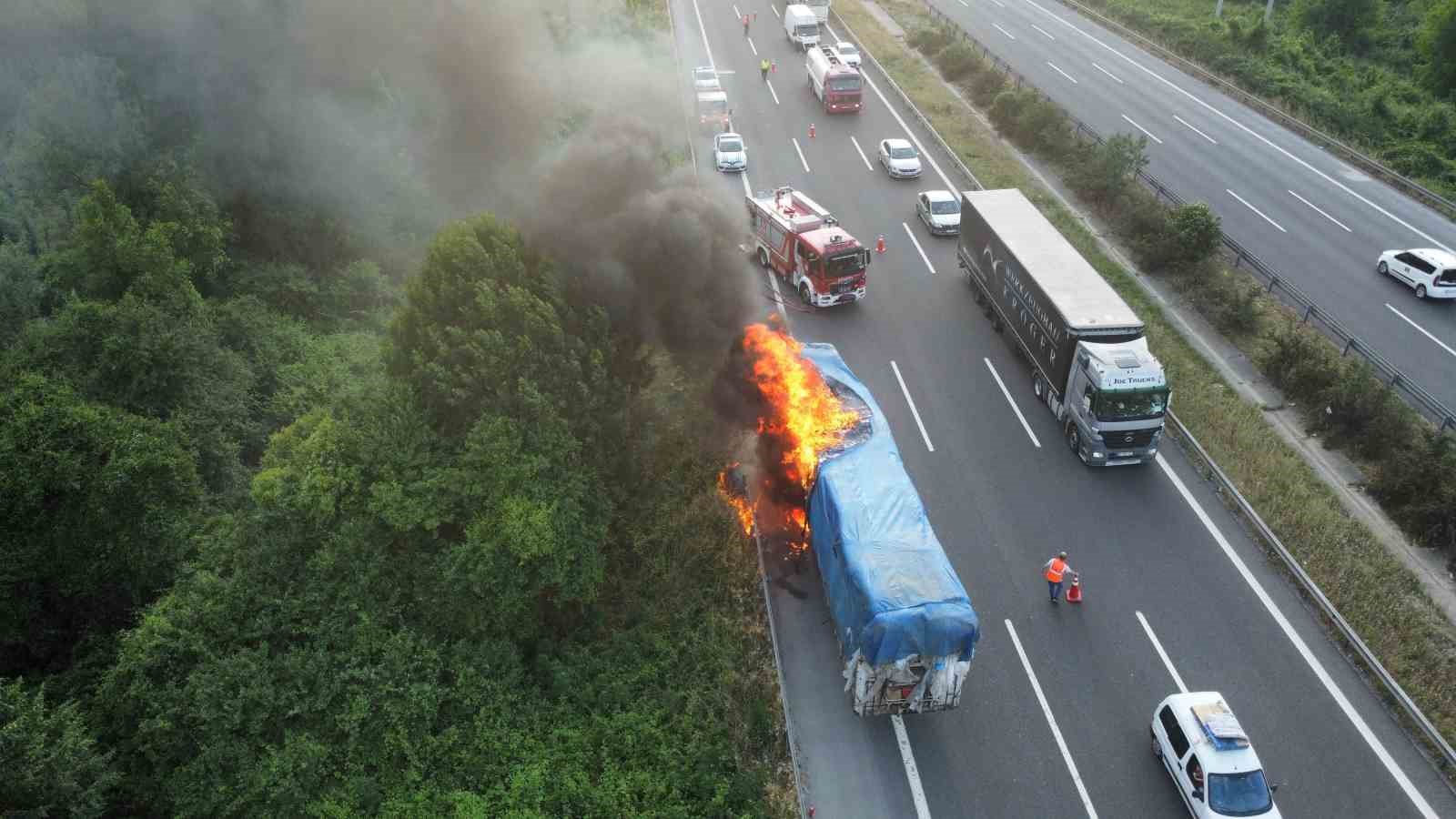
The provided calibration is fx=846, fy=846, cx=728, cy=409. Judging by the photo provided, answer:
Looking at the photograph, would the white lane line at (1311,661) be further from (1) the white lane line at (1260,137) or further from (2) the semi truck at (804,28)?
(2) the semi truck at (804,28)

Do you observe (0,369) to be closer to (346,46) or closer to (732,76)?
(346,46)

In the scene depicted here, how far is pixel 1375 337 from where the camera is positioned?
24766mm

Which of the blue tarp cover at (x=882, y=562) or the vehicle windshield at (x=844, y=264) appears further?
the vehicle windshield at (x=844, y=264)

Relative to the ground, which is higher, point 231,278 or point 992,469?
point 231,278

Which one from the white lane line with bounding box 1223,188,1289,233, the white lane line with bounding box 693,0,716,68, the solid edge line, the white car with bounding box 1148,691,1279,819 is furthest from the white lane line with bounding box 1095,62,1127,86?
the white car with bounding box 1148,691,1279,819

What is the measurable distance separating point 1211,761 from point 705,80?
1426 inches

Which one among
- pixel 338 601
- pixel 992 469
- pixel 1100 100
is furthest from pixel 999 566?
pixel 1100 100

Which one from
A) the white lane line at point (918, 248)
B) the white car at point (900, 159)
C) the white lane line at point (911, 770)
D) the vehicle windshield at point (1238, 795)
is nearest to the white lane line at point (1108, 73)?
the white car at point (900, 159)

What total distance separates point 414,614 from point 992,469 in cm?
1330

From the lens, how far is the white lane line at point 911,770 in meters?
13.7

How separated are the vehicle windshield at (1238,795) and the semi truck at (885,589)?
388 centimetres

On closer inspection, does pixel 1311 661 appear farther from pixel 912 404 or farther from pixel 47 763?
pixel 47 763

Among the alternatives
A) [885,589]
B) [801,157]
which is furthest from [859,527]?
[801,157]

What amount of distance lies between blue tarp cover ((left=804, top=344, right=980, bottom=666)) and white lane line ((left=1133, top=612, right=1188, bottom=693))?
410cm
